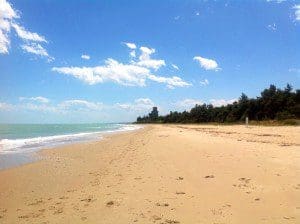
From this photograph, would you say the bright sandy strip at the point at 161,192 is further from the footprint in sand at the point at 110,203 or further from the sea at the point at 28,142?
the sea at the point at 28,142

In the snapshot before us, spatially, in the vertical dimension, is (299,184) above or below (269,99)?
below

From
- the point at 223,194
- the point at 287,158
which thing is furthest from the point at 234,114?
the point at 223,194

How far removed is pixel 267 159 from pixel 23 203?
26.6 ft

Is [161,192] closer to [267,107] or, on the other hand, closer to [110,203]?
[110,203]

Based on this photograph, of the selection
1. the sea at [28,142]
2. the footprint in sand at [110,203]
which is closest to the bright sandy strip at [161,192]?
the footprint in sand at [110,203]

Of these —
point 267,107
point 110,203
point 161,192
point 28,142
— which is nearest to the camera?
point 110,203

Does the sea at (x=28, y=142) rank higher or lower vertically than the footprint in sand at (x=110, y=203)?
higher

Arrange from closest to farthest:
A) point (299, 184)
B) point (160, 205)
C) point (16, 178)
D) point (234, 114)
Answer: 1. point (160, 205)
2. point (299, 184)
3. point (16, 178)
4. point (234, 114)

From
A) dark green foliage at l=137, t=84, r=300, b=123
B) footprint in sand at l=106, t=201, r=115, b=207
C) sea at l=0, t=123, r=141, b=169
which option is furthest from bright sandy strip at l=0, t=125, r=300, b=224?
dark green foliage at l=137, t=84, r=300, b=123

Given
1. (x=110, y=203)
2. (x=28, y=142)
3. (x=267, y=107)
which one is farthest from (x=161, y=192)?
(x=267, y=107)

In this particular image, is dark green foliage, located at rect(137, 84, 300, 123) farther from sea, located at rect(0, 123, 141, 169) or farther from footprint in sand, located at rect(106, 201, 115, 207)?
footprint in sand, located at rect(106, 201, 115, 207)

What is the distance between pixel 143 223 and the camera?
6098mm

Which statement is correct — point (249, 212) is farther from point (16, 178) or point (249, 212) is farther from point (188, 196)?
point (16, 178)

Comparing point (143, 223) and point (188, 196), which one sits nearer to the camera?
point (143, 223)
